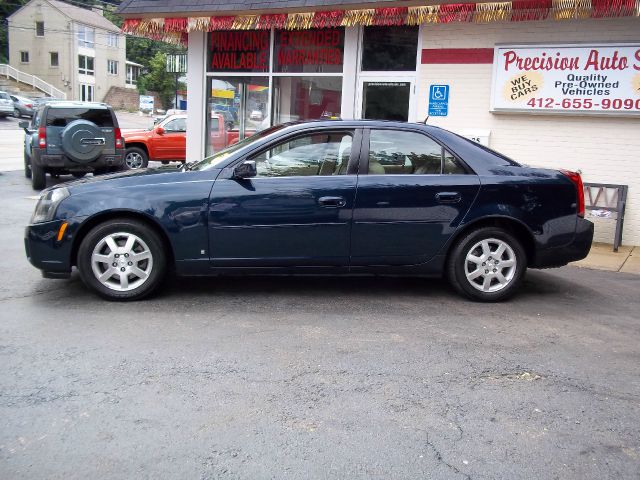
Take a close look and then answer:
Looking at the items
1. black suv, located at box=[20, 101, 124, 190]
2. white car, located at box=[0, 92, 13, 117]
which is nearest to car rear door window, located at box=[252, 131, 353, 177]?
black suv, located at box=[20, 101, 124, 190]

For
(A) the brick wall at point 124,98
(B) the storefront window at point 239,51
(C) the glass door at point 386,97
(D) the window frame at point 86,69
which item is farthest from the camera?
(A) the brick wall at point 124,98

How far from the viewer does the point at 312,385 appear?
3.82 m

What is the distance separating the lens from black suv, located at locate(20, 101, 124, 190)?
1258 cm

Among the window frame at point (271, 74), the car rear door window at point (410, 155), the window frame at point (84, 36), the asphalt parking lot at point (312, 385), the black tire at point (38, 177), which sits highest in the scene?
the window frame at point (84, 36)

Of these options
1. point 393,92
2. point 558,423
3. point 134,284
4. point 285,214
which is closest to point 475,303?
point 285,214

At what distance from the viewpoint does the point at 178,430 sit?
3.25 meters

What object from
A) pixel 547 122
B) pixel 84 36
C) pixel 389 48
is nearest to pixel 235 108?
pixel 389 48

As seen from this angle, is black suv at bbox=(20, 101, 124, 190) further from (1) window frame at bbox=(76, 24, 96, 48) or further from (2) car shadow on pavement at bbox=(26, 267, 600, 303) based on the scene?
(1) window frame at bbox=(76, 24, 96, 48)

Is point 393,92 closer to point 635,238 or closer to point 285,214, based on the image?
point 635,238

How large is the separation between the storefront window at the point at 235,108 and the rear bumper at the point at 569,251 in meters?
6.98

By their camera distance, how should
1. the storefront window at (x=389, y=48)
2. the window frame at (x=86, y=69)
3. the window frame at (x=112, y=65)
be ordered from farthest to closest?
the window frame at (x=112, y=65), the window frame at (x=86, y=69), the storefront window at (x=389, y=48)

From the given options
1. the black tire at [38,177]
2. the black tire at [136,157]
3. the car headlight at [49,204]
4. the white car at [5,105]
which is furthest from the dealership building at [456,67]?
the white car at [5,105]

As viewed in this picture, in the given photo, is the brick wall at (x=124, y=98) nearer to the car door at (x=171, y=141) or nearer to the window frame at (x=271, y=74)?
the car door at (x=171, y=141)

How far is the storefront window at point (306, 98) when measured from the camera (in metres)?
10.8
